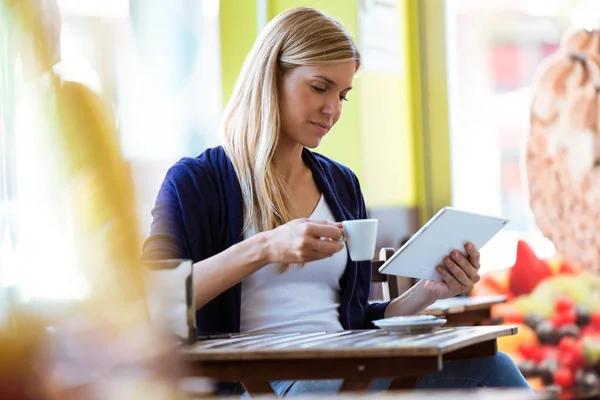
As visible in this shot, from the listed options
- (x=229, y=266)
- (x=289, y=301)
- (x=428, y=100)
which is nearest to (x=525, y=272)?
(x=428, y=100)

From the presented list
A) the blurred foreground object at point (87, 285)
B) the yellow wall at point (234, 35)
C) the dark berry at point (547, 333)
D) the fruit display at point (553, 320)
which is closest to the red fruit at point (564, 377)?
the fruit display at point (553, 320)

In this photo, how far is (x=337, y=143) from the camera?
3.34 m

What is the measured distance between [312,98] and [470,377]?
2.22ft

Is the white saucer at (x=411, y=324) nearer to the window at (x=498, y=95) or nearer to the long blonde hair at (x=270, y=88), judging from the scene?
the long blonde hair at (x=270, y=88)

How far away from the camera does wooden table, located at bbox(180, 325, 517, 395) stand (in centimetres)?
109

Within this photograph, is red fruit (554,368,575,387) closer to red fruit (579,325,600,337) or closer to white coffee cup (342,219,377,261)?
red fruit (579,325,600,337)

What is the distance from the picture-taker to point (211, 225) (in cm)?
166

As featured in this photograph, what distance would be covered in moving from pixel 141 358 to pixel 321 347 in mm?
656

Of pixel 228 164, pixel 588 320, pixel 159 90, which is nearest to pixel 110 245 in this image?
pixel 228 164

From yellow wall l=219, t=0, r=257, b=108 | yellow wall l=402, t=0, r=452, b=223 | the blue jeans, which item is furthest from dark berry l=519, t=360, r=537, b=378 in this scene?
the blue jeans

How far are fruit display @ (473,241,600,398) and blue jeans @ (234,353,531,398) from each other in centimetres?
206

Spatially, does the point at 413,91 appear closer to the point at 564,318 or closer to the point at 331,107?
the point at 564,318

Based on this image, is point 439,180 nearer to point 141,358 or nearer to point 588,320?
point 588,320

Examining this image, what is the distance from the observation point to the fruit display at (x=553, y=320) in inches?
138
